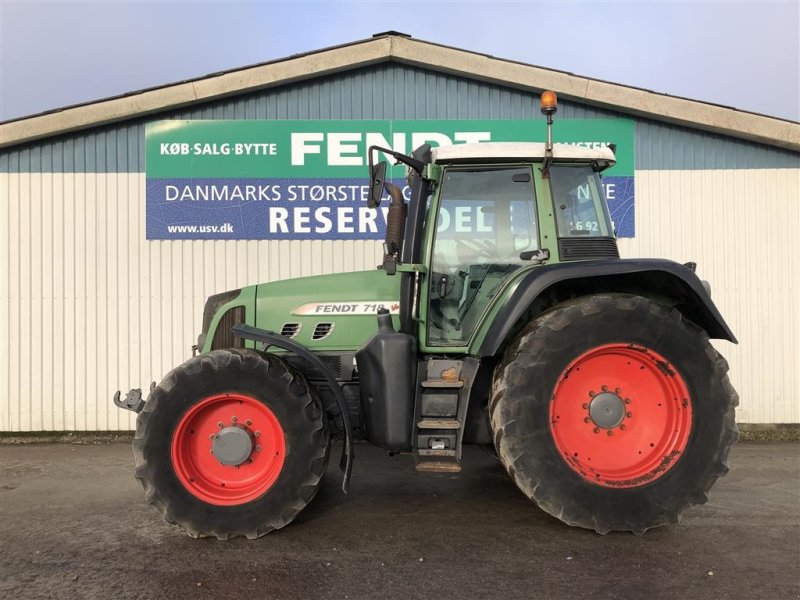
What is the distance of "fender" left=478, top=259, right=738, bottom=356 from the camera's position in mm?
3178

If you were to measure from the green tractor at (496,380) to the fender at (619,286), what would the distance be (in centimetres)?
1

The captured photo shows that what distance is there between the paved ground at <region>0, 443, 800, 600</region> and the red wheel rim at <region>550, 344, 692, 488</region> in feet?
1.49

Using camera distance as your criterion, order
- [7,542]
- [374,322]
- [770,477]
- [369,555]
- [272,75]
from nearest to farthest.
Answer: [369,555] → [7,542] → [374,322] → [770,477] → [272,75]

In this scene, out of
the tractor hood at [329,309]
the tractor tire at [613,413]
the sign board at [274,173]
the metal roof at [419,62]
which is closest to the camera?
the tractor tire at [613,413]

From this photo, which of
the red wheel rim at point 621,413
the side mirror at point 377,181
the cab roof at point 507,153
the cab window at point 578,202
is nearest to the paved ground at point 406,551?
the red wheel rim at point 621,413

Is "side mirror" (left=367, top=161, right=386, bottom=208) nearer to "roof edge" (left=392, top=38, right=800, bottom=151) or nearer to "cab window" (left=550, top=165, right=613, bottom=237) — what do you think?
"cab window" (left=550, top=165, right=613, bottom=237)

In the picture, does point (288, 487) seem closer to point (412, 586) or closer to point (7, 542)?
point (412, 586)

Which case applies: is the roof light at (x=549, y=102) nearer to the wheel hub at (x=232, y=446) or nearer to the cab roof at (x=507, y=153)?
the cab roof at (x=507, y=153)

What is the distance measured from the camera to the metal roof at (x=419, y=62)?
6.19 m

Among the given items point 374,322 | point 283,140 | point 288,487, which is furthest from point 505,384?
point 283,140

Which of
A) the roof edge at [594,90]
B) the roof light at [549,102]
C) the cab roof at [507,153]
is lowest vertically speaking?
the cab roof at [507,153]

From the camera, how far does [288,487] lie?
319cm

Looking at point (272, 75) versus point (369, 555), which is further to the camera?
point (272, 75)

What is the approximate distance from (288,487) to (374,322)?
47.6 inches
